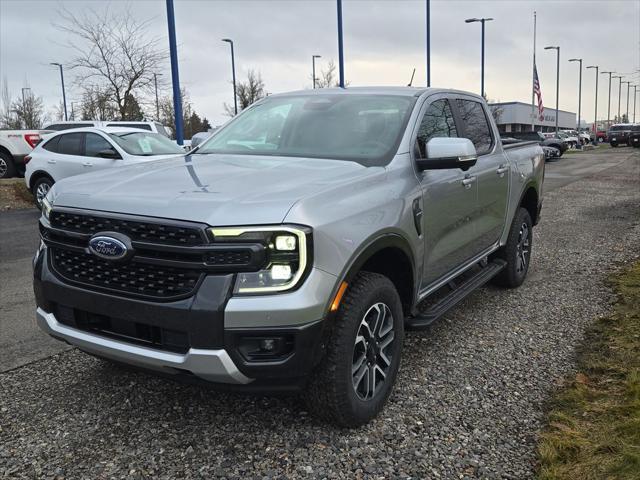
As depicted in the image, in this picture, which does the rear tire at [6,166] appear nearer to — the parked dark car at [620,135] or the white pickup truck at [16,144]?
the white pickup truck at [16,144]

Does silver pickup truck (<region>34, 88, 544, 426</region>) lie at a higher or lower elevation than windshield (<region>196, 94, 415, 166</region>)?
lower

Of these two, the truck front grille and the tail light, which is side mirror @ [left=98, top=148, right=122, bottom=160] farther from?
the truck front grille

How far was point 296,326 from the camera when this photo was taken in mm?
2502

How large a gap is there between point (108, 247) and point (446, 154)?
1.96 m

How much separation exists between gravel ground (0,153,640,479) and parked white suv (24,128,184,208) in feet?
24.0

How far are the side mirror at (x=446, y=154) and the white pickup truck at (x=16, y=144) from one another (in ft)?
50.1

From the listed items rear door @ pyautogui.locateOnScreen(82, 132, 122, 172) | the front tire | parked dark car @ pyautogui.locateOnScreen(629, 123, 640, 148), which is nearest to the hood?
the front tire

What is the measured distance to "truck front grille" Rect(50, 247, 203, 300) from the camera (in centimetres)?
257

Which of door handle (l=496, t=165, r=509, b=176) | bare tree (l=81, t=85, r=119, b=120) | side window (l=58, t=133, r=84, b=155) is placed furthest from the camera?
bare tree (l=81, t=85, r=119, b=120)

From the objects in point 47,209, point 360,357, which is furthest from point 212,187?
point 360,357

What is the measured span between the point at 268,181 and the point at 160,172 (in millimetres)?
754

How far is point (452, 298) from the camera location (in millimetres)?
4094

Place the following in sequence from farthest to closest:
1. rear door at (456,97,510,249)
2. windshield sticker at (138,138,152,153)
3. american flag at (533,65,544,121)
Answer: american flag at (533,65,544,121)
windshield sticker at (138,138,152,153)
rear door at (456,97,510,249)

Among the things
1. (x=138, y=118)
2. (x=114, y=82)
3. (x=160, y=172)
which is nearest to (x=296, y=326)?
(x=160, y=172)
